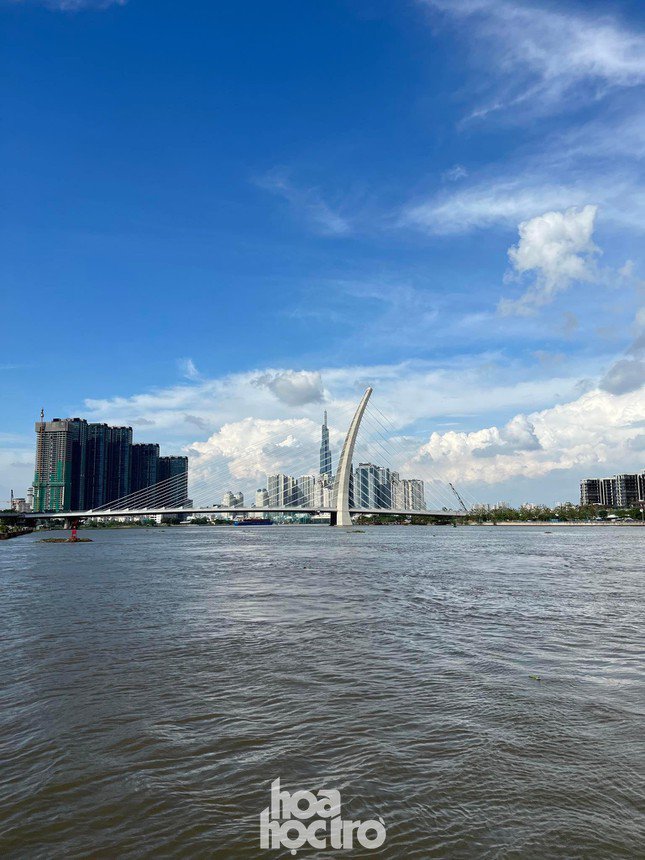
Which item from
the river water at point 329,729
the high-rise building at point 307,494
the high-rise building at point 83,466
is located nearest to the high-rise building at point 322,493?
the high-rise building at point 307,494

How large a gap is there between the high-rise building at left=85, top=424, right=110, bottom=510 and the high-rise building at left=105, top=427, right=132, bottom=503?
8.36 feet

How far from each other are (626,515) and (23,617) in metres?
191

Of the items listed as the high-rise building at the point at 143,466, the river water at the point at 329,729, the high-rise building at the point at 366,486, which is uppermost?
the high-rise building at the point at 143,466

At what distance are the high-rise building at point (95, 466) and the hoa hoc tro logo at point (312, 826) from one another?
17785 cm

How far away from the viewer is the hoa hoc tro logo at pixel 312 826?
453cm

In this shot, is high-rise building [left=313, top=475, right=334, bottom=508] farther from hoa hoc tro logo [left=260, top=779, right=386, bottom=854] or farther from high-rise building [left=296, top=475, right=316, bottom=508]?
hoa hoc tro logo [left=260, top=779, right=386, bottom=854]

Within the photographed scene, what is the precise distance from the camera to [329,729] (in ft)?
22.2

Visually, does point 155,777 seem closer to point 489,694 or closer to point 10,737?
point 10,737

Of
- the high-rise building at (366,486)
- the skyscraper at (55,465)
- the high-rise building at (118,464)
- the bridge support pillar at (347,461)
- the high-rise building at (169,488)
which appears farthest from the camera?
the high-rise building at (118,464)

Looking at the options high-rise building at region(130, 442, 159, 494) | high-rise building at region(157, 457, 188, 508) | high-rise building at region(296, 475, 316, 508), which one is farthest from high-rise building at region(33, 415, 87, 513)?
high-rise building at region(296, 475, 316, 508)

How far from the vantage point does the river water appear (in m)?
4.66

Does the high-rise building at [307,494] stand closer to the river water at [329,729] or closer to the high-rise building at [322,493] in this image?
the high-rise building at [322,493]

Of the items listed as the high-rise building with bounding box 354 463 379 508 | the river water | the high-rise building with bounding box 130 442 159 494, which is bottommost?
the river water

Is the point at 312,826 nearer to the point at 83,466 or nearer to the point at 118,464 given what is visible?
the point at 83,466
